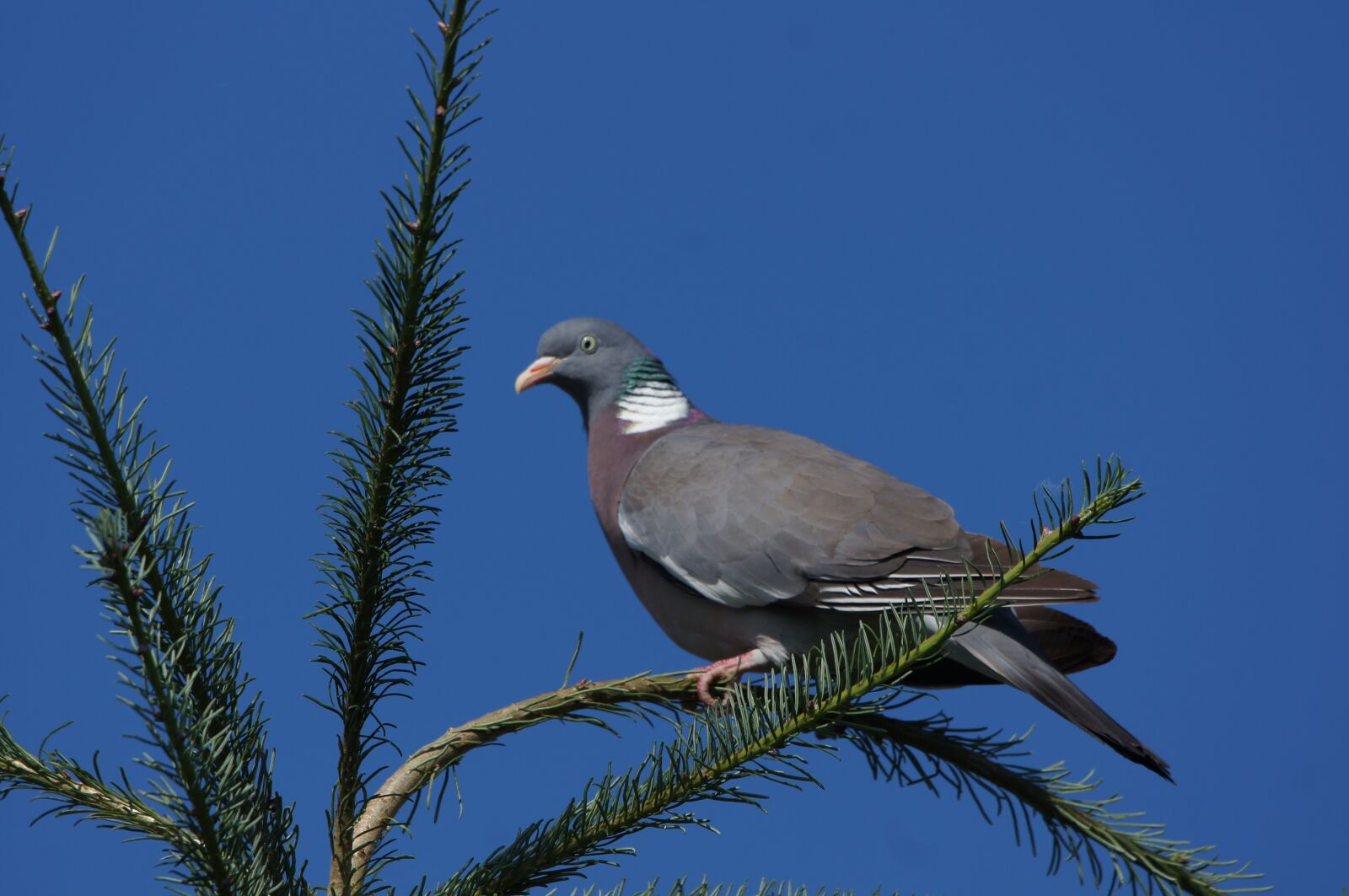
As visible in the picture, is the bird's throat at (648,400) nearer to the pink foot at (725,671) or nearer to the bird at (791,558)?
the bird at (791,558)

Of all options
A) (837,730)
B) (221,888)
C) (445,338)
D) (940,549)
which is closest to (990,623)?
(940,549)

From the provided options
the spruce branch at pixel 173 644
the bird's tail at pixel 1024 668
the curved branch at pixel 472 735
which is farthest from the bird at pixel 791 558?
the spruce branch at pixel 173 644

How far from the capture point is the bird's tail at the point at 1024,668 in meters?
2.22

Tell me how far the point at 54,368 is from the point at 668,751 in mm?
931

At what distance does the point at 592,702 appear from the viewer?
2.00 metres

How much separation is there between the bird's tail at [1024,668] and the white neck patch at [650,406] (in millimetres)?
1501

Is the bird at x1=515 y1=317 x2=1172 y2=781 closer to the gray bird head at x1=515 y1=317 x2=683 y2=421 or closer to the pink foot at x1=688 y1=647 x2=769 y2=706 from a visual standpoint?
the pink foot at x1=688 y1=647 x2=769 y2=706

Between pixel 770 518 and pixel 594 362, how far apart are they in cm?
118

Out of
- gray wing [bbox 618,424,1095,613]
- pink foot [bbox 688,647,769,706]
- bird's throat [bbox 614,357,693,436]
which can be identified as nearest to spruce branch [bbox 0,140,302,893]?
pink foot [bbox 688,647,769,706]

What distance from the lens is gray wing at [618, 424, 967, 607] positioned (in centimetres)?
294

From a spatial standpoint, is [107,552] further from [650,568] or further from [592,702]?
[650,568]

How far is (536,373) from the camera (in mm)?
4109

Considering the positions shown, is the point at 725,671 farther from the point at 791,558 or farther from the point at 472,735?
the point at 472,735

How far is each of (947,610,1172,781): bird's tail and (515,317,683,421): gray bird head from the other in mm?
1689
